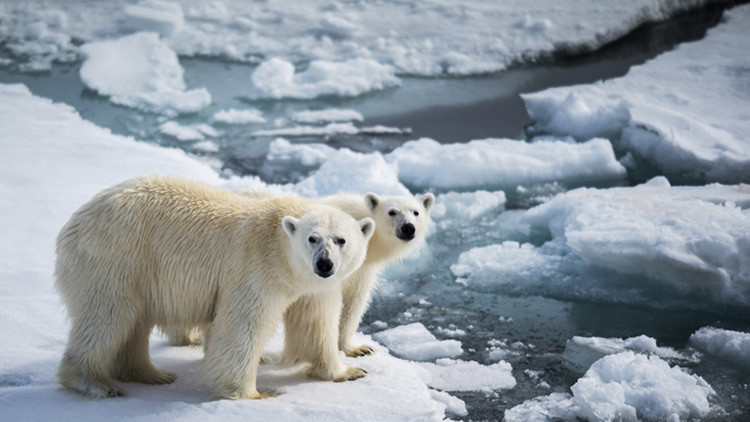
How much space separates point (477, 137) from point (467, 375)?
4.88 metres

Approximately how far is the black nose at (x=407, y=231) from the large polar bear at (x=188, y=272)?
1.96ft

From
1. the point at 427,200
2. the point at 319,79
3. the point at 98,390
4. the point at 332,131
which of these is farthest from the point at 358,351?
the point at 319,79

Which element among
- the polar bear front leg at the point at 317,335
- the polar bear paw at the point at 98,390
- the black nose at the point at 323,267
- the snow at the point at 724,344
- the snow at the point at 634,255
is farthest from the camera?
the snow at the point at 634,255

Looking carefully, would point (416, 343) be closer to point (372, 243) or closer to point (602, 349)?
point (372, 243)

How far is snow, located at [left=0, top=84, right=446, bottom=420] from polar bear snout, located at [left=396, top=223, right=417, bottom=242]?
0.77 m

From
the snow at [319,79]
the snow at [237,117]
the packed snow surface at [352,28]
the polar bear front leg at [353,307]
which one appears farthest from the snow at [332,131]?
the polar bear front leg at [353,307]

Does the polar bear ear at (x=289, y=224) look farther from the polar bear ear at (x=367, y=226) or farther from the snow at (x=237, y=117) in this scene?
the snow at (x=237, y=117)

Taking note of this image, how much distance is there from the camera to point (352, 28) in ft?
39.0

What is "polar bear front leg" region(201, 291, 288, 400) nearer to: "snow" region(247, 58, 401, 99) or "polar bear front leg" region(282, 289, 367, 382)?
"polar bear front leg" region(282, 289, 367, 382)

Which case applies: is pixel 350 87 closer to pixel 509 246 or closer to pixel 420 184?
pixel 420 184

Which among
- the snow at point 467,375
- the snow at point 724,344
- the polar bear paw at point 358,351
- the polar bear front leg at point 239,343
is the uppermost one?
the polar bear front leg at point 239,343

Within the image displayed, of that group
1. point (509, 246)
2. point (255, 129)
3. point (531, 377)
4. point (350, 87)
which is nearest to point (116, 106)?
point (255, 129)

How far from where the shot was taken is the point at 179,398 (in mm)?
3643

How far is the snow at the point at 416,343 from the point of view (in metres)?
4.68
